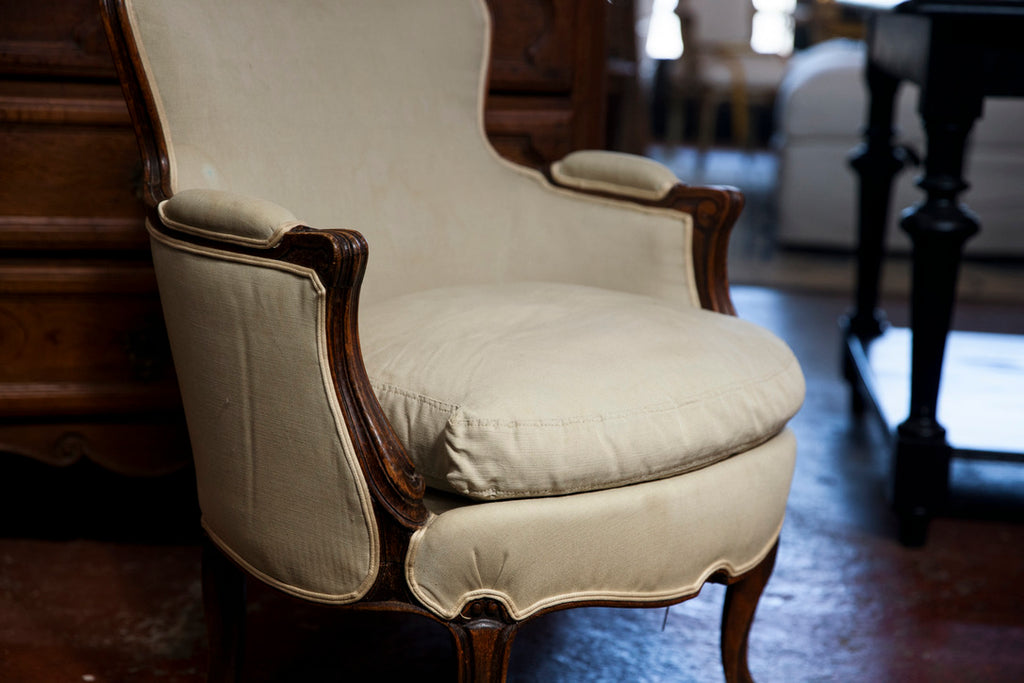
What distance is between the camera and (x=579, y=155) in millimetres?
1487

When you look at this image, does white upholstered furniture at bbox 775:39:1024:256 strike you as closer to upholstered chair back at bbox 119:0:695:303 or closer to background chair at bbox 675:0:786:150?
background chair at bbox 675:0:786:150

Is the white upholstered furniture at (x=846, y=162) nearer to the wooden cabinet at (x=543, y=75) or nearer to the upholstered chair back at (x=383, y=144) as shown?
the wooden cabinet at (x=543, y=75)

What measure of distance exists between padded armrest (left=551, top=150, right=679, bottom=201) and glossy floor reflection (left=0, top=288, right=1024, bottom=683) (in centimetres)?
65

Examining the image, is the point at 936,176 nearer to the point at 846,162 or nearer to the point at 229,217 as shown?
the point at 229,217

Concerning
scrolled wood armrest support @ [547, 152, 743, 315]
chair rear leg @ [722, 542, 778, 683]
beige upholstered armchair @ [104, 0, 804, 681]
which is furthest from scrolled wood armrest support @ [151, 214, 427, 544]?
scrolled wood armrest support @ [547, 152, 743, 315]

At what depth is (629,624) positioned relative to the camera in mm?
1543

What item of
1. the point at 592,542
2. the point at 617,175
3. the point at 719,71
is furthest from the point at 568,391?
the point at 719,71

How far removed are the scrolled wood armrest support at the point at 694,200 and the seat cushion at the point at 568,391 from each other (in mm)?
144

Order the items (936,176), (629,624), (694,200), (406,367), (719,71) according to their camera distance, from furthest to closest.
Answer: (719,71) < (936,176) < (629,624) < (694,200) < (406,367)

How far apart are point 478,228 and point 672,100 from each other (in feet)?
16.2

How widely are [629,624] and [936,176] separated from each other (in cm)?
89

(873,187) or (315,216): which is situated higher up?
(315,216)

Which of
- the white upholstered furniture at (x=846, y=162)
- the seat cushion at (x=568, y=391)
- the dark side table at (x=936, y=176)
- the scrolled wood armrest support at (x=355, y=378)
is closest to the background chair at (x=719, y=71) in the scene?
the white upholstered furniture at (x=846, y=162)

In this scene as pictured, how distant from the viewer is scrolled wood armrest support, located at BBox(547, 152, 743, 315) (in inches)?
53.6
